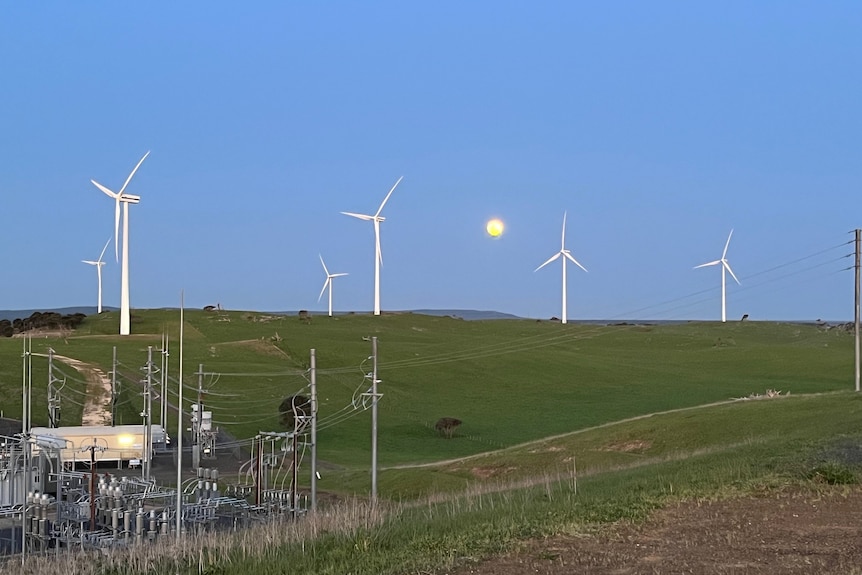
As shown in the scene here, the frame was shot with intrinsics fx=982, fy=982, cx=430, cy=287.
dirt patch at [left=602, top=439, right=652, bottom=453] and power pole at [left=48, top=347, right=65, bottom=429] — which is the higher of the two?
power pole at [left=48, top=347, right=65, bottom=429]

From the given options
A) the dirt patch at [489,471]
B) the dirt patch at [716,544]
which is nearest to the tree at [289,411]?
the dirt patch at [489,471]

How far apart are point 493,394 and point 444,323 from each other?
6932cm

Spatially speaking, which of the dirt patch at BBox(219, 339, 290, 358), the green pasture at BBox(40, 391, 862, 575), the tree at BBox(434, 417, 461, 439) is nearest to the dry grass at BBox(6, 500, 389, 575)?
the green pasture at BBox(40, 391, 862, 575)

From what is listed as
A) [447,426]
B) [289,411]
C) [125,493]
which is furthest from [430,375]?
[125,493]

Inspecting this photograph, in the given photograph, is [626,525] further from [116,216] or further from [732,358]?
[732,358]

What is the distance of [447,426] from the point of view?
197 feet

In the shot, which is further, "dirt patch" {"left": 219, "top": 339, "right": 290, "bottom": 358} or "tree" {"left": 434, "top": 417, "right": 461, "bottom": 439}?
"dirt patch" {"left": 219, "top": 339, "right": 290, "bottom": 358}

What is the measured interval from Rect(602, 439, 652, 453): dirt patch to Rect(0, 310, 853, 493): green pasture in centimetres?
53

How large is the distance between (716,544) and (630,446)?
93.5 ft

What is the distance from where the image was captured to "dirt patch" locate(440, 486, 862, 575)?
36.2 feet

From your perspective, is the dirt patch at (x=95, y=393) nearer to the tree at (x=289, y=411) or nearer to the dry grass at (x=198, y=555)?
the tree at (x=289, y=411)

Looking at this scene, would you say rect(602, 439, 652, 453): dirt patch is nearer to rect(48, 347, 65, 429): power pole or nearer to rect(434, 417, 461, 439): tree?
rect(434, 417, 461, 439): tree

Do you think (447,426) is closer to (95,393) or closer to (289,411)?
(289,411)

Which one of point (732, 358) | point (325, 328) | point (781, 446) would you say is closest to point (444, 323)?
point (325, 328)
